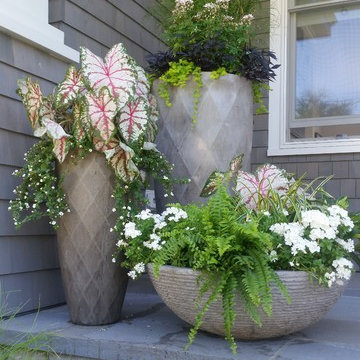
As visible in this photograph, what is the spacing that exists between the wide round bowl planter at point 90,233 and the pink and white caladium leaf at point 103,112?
14cm

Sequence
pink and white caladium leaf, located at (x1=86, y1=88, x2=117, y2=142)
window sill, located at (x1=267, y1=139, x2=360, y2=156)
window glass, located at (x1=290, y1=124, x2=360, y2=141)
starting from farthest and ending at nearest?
1. window glass, located at (x1=290, y1=124, x2=360, y2=141)
2. window sill, located at (x1=267, y1=139, x2=360, y2=156)
3. pink and white caladium leaf, located at (x1=86, y1=88, x2=117, y2=142)

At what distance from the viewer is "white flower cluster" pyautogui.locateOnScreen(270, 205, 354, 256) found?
1.64m

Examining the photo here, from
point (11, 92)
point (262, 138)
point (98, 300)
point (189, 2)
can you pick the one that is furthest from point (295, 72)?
point (98, 300)

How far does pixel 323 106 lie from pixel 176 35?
157cm

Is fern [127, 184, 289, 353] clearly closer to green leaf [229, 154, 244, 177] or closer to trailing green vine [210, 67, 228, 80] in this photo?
green leaf [229, 154, 244, 177]

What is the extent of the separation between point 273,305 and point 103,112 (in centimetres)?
98

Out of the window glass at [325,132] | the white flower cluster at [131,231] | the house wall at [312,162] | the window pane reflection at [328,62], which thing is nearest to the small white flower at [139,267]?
the white flower cluster at [131,231]

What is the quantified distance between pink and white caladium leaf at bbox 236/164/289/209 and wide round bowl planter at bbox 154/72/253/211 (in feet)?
0.84

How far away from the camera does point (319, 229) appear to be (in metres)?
1.67

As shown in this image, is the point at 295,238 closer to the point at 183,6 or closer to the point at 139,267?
the point at 139,267

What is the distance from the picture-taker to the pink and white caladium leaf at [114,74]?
79.1 inches

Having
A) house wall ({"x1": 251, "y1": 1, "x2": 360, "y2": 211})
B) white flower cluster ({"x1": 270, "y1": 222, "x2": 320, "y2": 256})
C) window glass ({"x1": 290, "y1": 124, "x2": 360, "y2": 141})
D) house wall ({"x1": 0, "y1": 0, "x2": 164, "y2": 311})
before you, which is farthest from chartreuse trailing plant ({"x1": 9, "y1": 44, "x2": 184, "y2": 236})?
window glass ({"x1": 290, "y1": 124, "x2": 360, "y2": 141})

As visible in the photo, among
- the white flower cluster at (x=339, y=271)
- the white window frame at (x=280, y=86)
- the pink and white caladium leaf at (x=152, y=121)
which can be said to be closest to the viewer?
the white flower cluster at (x=339, y=271)

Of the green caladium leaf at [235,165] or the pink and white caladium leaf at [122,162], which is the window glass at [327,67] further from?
the pink and white caladium leaf at [122,162]
